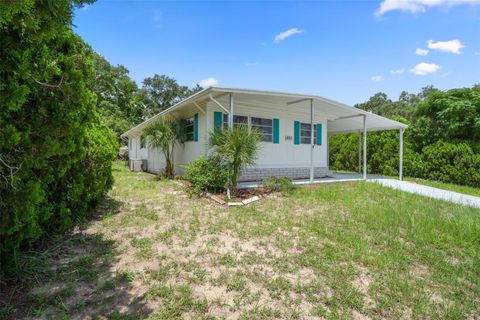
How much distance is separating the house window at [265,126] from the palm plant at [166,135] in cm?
301

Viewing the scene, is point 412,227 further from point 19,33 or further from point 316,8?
point 316,8

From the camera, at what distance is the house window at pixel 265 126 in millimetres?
9523

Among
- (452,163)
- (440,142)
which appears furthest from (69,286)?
(440,142)

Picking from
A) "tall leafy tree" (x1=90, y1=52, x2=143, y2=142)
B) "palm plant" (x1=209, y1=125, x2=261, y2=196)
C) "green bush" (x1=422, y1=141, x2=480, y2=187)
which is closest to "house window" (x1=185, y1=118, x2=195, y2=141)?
"palm plant" (x1=209, y1=125, x2=261, y2=196)

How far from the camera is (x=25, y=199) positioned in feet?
8.00

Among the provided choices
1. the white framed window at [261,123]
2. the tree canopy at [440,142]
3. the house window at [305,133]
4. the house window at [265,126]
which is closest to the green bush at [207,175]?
the white framed window at [261,123]

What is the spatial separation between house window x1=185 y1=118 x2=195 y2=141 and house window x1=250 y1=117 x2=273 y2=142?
7.76 ft

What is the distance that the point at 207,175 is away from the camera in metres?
6.94

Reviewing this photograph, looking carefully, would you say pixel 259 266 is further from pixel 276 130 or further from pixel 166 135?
pixel 166 135

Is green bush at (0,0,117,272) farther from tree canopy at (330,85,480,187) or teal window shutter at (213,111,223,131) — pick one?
tree canopy at (330,85,480,187)

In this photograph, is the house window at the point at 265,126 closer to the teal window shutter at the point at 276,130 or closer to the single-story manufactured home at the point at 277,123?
the single-story manufactured home at the point at 277,123

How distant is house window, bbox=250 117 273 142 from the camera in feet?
31.2

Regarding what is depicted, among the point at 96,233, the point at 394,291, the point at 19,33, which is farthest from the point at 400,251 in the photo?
the point at 19,33

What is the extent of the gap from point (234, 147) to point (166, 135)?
4.31 m
